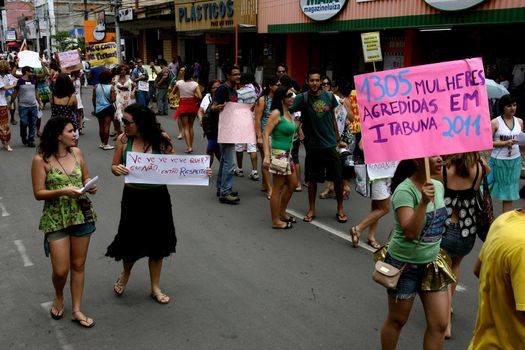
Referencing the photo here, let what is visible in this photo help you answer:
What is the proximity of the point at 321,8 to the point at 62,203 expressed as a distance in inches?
532

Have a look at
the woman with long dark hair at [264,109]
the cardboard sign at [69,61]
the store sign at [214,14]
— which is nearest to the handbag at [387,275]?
the woman with long dark hair at [264,109]

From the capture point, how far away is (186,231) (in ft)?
22.9

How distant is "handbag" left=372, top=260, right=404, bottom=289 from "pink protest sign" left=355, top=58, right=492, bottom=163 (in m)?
0.65

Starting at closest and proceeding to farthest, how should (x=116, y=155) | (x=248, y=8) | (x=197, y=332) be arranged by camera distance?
(x=197, y=332) < (x=116, y=155) < (x=248, y=8)

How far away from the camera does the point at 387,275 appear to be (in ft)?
11.2

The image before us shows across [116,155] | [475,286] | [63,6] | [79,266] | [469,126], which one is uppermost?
[63,6]

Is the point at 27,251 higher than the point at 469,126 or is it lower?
lower

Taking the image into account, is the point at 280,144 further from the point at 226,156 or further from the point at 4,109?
the point at 4,109

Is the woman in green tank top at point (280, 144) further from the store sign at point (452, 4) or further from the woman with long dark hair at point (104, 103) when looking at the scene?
the store sign at point (452, 4)

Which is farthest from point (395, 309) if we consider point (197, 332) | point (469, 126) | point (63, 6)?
point (63, 6)

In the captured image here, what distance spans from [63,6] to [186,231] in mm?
62318

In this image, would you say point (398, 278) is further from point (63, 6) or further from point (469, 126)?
point (63, 6)

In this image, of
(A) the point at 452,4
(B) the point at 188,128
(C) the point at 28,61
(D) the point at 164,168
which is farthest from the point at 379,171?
(C) the point at 28,61

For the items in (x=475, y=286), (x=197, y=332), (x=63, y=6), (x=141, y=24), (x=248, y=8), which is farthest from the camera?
(x=63, y=6)
